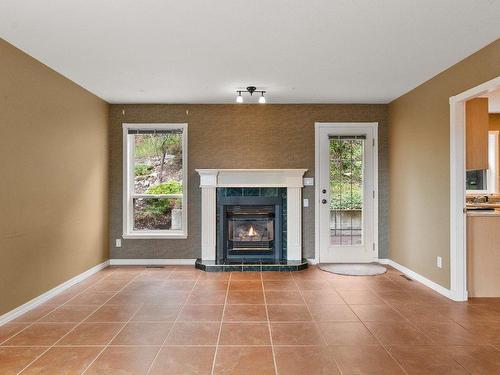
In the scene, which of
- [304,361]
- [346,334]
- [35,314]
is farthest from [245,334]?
[35,314]

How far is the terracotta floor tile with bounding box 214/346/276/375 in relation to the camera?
237 cm

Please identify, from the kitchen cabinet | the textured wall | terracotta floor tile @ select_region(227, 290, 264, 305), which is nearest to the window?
the textured wall

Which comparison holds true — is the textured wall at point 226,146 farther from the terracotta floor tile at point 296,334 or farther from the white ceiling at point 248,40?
the terracotta floor tile at point 296,334

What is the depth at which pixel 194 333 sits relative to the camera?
299 centimetres

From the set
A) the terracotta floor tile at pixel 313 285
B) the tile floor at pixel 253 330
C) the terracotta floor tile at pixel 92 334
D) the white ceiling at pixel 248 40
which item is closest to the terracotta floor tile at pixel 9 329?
the tile floor at pixel 253 330

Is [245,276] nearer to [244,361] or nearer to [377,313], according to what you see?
[377,313]

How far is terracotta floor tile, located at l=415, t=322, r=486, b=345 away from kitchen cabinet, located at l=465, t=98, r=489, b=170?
1.86 meters

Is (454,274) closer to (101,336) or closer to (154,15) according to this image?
(101,336)

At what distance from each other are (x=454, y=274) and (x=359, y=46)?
8.58ft

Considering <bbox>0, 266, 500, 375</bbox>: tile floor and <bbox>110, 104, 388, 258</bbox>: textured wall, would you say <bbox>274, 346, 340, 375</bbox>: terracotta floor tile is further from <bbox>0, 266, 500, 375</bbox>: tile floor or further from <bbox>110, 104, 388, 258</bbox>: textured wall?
<bbox>110, 104, 388, 258</bbox>: textured wall

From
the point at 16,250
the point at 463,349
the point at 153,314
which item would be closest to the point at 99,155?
the point at 16,250

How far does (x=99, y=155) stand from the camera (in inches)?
209

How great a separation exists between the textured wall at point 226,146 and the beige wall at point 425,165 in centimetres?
43

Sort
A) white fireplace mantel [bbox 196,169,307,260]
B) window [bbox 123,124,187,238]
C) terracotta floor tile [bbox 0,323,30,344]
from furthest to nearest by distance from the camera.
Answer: window [bbox 123,124,187,238]
white fireplace mantel [bbox 196,169,307,260]
terracotta floor tile [bbox 0,323,30,344]
